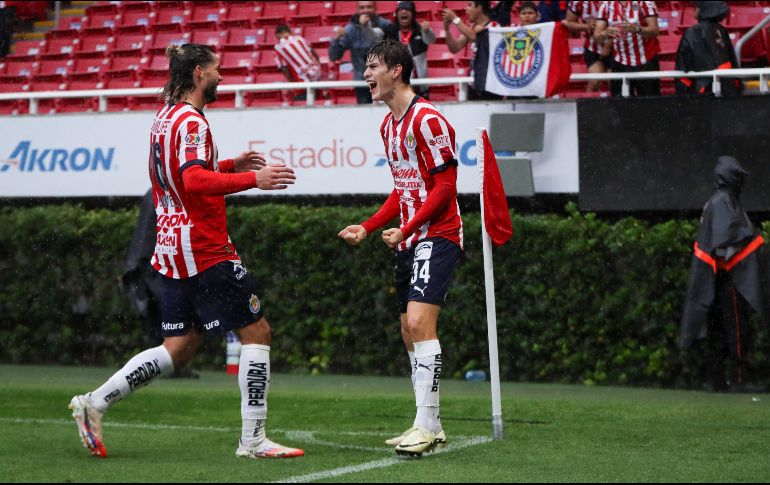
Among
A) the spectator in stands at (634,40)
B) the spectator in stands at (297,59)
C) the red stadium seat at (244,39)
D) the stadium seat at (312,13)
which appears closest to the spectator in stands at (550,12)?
the spectator in stands at (634,40)

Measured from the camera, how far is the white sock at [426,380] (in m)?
7.43

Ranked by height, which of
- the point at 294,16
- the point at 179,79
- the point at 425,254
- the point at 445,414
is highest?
the point at 294,16

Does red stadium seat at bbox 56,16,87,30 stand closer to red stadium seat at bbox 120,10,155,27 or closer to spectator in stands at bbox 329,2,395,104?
red stadium seat at bbox 120,10,155,27

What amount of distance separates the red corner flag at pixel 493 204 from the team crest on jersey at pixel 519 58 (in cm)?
644

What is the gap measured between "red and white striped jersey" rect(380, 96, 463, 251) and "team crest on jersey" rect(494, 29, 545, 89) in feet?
22.4

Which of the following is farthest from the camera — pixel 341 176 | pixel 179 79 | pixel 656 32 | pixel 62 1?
pixel 62 1

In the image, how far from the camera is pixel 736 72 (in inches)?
531

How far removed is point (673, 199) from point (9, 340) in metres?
7.76

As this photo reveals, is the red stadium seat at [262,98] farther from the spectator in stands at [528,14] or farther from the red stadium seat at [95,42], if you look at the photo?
the spectator in stands at [528,14]

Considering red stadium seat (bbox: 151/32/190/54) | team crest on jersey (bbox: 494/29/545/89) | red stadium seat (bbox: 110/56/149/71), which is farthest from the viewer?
red stadium seat (bbox: 151/32/190/54)

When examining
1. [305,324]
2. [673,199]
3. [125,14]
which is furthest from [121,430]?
[125,14]

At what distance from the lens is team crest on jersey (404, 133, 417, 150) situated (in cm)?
751

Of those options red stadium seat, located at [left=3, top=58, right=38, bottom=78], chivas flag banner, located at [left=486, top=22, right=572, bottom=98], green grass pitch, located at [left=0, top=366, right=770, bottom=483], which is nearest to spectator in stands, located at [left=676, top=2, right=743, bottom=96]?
chivas flag banner, located at [left=486, top=22, right=572, bottom=98]

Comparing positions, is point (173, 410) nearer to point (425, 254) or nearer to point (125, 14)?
point (425, 254)
